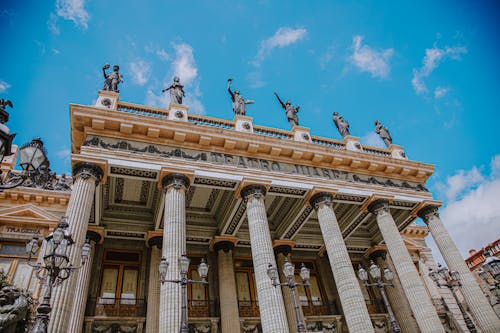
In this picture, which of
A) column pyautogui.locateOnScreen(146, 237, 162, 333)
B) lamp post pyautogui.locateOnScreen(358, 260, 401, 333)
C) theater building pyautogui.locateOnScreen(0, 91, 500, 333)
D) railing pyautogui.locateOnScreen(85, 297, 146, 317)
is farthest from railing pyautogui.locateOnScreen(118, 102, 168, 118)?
lamp post pyautogui.locateOnScreen(358, 260, 401, 333)

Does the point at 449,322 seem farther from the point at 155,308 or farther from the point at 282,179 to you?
the point at 155,308

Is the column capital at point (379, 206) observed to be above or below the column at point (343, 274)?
above

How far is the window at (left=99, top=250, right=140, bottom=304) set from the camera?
45.4 feet

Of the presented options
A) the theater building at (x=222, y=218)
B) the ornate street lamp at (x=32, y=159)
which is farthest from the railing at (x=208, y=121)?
the ornate street lamp at (x=32, y=159)

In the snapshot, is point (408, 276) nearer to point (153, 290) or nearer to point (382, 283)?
point (382, 283)

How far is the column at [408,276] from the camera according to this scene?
12242 mm

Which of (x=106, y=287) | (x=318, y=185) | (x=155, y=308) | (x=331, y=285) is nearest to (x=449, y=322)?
(x=331, y=285)

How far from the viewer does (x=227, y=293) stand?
1426cm

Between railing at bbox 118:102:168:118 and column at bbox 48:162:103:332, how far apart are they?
9.49ft

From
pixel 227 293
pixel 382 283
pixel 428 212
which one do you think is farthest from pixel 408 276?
pixel 227 293

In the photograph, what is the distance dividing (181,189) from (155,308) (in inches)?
180

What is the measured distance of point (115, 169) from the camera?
471 inches

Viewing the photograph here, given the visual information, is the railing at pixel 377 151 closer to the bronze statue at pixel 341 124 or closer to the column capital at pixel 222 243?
the bronze statue at pixel 341 124

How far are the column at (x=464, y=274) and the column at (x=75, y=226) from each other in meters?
13.8
